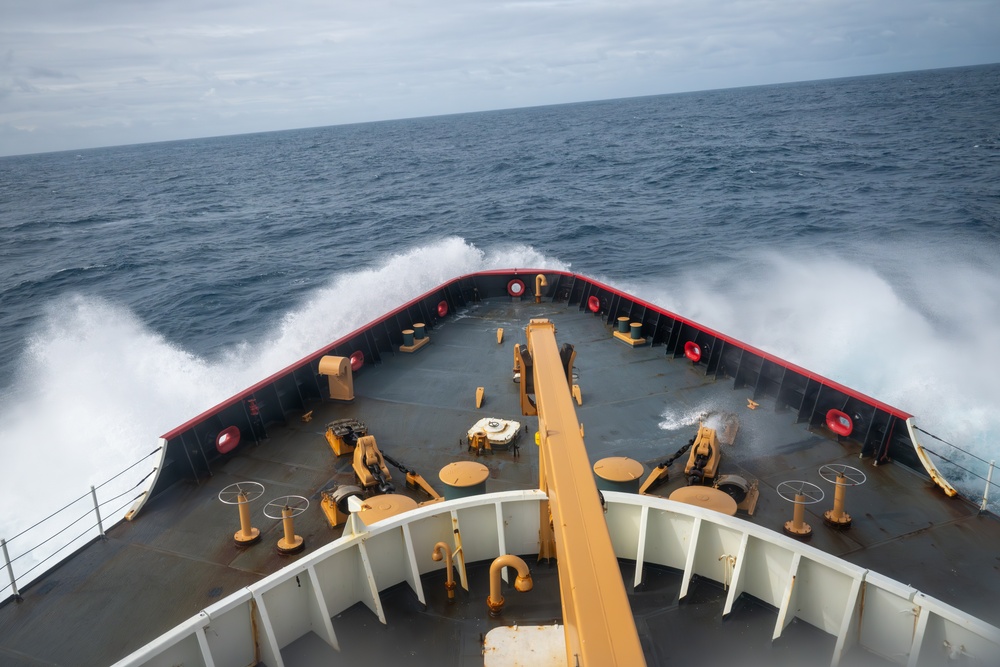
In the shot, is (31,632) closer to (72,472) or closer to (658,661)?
(658,661)

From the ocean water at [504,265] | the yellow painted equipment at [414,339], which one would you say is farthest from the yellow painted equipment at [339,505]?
the ocean water at [504,265]

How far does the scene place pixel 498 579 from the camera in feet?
23.5

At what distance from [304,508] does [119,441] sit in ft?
36.7

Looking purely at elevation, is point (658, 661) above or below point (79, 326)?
above

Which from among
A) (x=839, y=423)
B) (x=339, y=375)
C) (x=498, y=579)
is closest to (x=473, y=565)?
(x=498, y=579)

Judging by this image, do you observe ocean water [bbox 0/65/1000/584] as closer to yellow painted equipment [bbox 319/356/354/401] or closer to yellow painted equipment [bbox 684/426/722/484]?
yellow painted equipment [bbox 319/356/354/401]

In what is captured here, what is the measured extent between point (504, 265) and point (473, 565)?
2850cm

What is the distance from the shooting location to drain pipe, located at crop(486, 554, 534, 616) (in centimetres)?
639

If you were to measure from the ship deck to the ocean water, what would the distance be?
18.6ft

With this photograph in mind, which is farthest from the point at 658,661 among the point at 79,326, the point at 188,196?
the point at 188,196

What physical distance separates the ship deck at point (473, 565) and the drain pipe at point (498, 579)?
1.21 feet

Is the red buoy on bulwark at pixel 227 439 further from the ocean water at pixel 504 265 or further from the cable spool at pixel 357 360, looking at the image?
the ocean water at pixel 504 265

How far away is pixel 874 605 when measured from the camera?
7156mm

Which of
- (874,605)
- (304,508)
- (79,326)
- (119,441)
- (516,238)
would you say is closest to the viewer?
(874,605)
